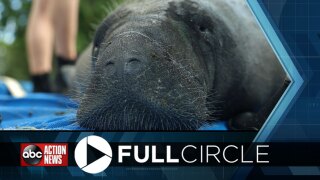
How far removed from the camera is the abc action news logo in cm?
201

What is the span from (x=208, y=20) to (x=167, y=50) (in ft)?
1.54

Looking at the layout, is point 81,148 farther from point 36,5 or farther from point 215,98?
point 36,5

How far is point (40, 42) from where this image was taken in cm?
436

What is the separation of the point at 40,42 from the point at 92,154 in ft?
8.24

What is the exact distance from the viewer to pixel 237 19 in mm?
2807

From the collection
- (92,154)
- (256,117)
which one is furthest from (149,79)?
(256,117)

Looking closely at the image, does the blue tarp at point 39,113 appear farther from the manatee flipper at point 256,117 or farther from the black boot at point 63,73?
the black boot at point 63,73

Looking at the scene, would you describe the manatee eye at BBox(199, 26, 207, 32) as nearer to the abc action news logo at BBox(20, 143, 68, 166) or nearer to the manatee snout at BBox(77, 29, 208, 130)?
the manatee snout at BBox(77, 29, 208, 130)

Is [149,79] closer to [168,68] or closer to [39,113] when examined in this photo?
[168,68]

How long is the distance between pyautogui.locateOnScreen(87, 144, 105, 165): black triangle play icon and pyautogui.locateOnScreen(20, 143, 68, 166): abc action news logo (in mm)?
77

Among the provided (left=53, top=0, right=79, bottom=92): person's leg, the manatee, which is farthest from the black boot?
the manatee

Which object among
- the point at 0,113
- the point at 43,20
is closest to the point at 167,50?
the point at 0,113

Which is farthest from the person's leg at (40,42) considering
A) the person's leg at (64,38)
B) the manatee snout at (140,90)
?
the manatee snout at (140,90)

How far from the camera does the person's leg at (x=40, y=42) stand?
14.0 feet
